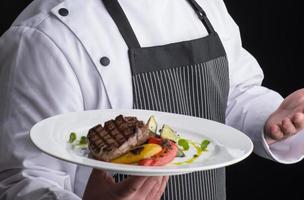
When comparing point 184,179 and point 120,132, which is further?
point 184,179

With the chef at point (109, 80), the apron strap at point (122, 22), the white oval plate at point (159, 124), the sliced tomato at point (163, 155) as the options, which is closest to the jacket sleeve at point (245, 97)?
the chef at point (109, 80)

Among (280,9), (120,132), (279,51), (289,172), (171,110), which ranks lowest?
(289,172)

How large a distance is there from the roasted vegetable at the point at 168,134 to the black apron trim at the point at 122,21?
0.87 ft

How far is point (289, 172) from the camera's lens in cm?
244

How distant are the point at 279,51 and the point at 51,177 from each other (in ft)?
4.73

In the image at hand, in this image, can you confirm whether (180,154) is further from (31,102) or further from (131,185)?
(31,102)

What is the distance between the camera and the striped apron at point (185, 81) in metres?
1.24

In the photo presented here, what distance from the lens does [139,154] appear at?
933mm

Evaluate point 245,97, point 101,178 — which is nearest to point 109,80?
point 101,178

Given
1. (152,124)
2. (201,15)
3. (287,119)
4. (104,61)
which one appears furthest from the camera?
(201,15)

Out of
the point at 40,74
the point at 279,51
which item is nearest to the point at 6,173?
the point at 40,74

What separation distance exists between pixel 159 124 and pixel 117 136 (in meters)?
0.13

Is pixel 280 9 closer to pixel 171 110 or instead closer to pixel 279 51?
pixel 279 51

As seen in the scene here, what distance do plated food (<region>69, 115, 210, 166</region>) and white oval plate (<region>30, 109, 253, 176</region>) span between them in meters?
0.01
